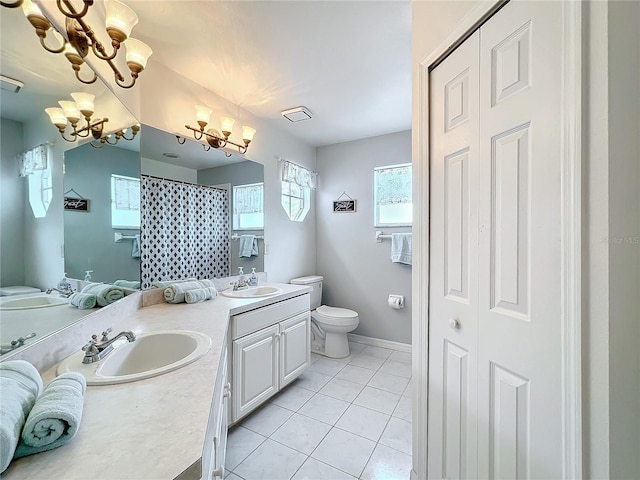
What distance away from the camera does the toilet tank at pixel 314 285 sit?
10.0ft

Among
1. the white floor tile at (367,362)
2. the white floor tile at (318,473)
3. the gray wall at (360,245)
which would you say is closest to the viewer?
the white floor tile at (318,473)

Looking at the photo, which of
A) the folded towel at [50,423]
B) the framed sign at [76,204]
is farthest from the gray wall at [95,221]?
the folded towel at [50,423]

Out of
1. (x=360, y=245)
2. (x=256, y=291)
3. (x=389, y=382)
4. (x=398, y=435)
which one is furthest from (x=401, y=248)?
(x=398, y=435)

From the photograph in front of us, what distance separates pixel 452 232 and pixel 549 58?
613mm

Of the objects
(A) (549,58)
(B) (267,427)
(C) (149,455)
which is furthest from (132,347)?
(A) (549,58)

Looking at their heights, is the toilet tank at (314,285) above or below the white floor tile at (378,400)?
above

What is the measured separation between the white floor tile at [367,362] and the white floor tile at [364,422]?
70 cm

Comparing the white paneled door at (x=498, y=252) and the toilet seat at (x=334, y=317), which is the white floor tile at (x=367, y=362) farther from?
the white paneled door at (x=498, y=252)

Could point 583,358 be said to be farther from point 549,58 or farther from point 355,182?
point 355,182

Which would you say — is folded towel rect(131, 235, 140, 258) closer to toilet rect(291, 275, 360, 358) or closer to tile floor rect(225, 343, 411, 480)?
tile floor rect(225, 343, 411, 480)

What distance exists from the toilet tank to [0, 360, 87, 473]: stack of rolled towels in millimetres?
2412

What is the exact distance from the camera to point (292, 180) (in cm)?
301

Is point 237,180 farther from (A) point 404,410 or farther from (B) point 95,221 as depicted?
(A) point 404,410

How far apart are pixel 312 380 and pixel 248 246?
A: 1.40 metres
